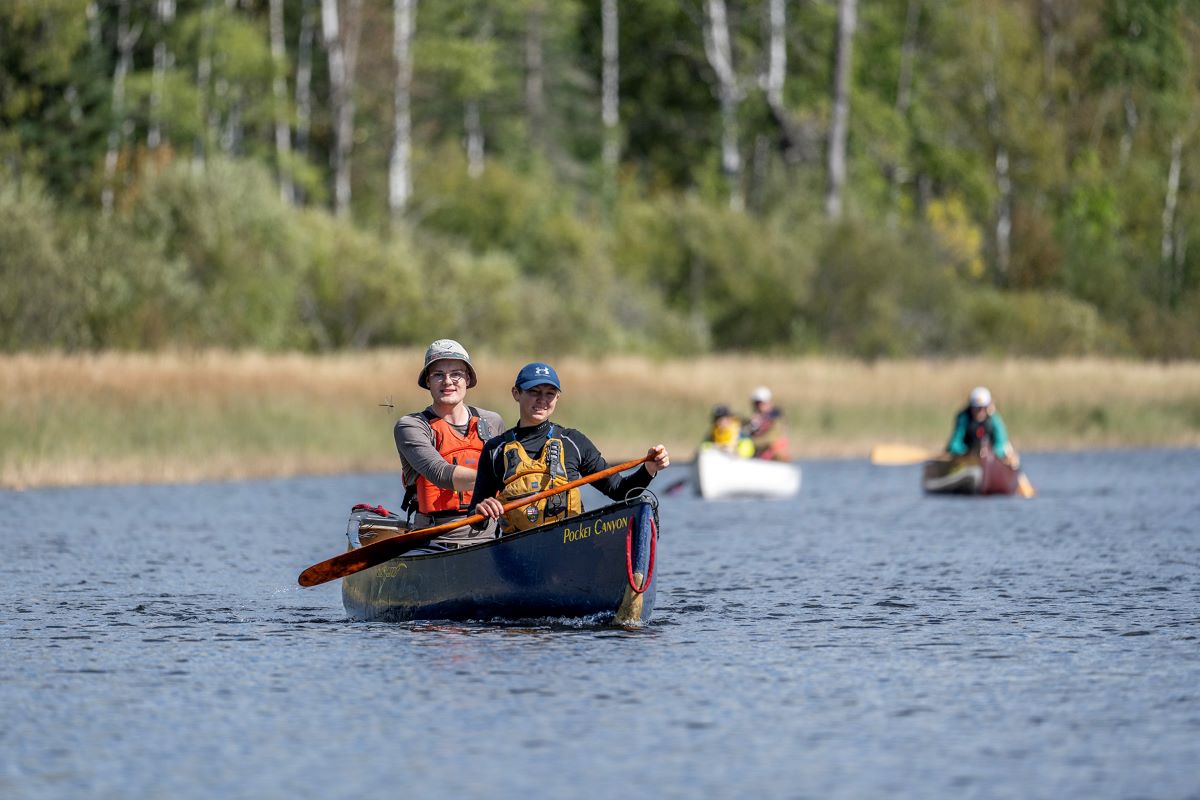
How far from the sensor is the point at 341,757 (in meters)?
10.1

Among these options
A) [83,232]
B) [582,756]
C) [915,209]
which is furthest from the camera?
[915,209]

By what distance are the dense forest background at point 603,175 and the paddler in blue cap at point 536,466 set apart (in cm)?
2403

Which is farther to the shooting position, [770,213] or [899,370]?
[770,213]

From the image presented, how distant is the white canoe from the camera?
29438mm

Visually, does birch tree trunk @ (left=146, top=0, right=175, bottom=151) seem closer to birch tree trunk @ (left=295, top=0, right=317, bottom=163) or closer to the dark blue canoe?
birch tree trunk @ (left=295, top=0, right=317, bottom=163)

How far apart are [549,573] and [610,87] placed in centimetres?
4814

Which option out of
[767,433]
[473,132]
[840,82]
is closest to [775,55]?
[840,82]

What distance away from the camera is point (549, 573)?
13.8 m

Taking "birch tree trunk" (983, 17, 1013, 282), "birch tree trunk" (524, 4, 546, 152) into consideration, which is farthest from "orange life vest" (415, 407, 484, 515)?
"birch tree trunk" (983, 17, 1013, 282)

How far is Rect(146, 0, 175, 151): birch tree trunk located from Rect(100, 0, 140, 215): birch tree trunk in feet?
1.79

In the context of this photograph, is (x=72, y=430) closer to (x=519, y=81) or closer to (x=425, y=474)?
(x=425, y=474)

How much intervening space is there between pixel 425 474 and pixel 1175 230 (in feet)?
170

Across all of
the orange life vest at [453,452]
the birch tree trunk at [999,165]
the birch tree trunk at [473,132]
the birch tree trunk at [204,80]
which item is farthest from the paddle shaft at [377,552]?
the birch tree trunk at [999,165]

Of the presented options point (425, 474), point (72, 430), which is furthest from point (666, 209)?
point (425, 474)
